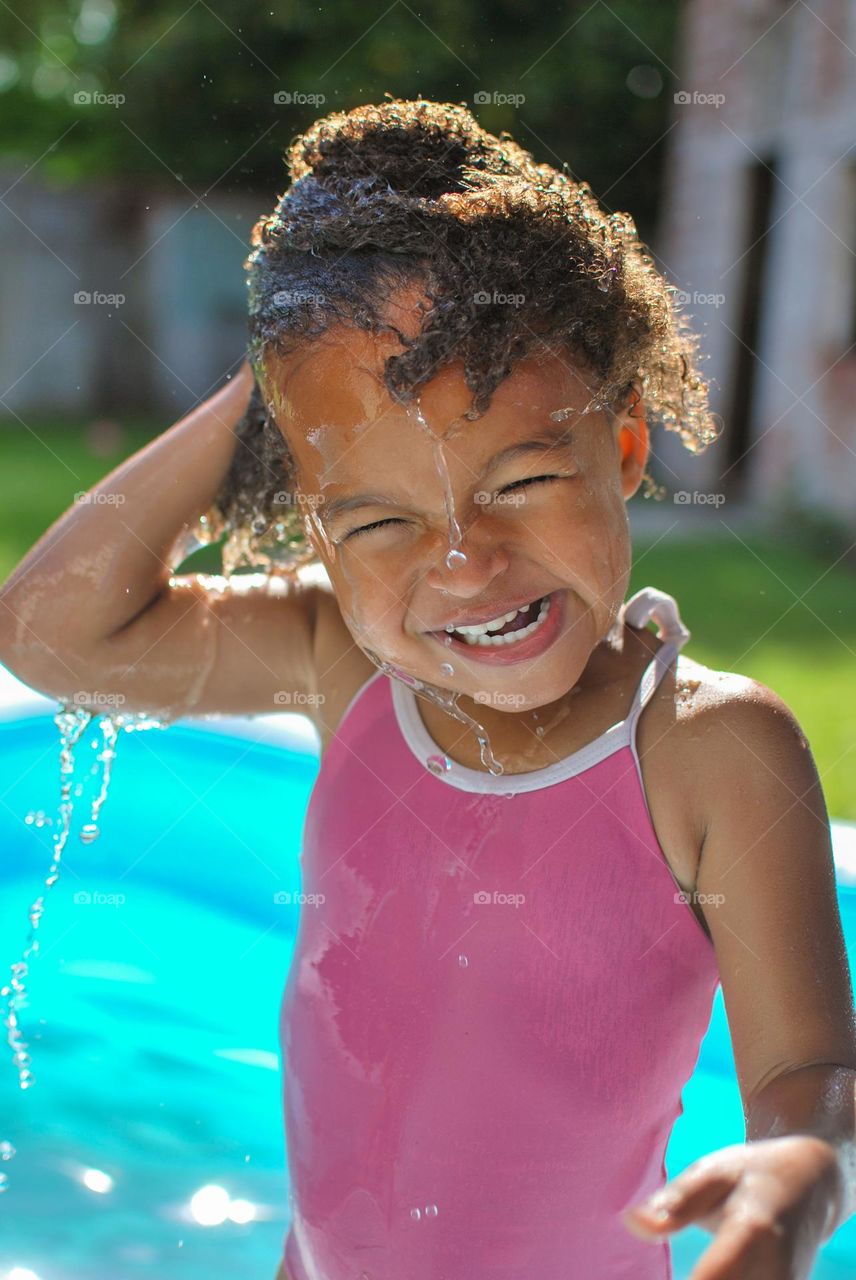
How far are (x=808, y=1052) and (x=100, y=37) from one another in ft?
54.9

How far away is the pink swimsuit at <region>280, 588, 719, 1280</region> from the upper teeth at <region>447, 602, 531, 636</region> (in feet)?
0.64

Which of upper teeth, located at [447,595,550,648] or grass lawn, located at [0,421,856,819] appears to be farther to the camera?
grass lawn, located at [0,421,856,819]

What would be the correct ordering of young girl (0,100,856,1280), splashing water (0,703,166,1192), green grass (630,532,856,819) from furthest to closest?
green grass (630,532,856,819), splashing water (0,703,166,1192), young girl (0,100,856,1280)

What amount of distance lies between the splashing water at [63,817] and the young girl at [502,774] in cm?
50

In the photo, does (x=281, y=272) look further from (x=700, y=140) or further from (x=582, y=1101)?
(x=700, y=140)

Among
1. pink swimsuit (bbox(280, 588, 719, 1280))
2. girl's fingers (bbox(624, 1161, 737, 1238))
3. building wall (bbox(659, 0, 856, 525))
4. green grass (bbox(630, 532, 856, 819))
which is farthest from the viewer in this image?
building wall (bbox(659, 0, 856, 525))

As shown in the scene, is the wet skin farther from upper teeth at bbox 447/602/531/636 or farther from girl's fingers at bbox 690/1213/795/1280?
girl's fingers at bbox 690/1213/795/1280

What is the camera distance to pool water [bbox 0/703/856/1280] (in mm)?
2742

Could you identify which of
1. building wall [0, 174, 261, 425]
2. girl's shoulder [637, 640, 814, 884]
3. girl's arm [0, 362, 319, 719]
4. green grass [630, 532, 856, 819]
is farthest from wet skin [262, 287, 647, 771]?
building wall [0, 174, 261, 425]

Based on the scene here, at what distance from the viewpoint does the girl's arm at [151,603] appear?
6.49ft

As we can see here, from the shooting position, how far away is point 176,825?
374 cm

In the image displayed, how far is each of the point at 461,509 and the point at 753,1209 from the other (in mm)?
768

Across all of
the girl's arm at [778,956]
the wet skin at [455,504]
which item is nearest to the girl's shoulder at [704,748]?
the girl's arm at [778,956]

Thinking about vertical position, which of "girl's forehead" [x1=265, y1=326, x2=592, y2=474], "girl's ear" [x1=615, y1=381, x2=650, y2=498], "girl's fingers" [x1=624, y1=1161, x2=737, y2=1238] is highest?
"girl's ear" [x1=615, y1=381, x2=650, y2=498]
